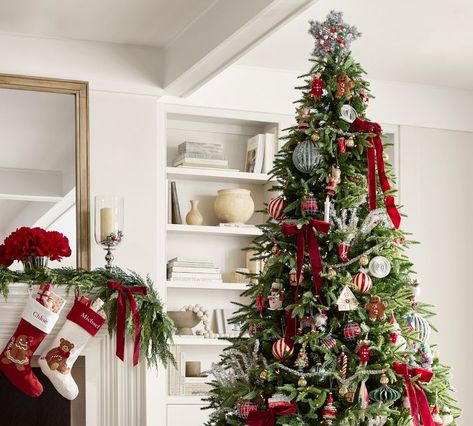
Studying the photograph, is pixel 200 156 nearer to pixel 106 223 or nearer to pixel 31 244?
pixel 106 223

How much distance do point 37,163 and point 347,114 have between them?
1.98 m

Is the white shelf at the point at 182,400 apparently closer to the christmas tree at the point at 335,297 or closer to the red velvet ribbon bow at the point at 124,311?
the red velvet ribbon bow at the point at 124,311

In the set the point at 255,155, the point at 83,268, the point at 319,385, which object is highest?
the point at 255,155

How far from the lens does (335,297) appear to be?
3.20 m

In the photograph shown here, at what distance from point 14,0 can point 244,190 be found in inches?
70.9

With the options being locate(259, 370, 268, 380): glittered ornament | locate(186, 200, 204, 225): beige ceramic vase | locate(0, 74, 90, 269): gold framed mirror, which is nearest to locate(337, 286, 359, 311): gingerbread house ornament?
locate(259, 370, 268, 380): glittered ornament

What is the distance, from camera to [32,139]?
15.5ft

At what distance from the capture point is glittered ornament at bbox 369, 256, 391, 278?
3227mm

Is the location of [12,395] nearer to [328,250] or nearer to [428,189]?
[328,250]

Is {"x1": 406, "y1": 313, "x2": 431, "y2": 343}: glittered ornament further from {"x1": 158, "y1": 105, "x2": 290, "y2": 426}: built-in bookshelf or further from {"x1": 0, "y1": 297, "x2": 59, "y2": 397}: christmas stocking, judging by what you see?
{"x1": 158, "y1": 105, "x2": 290, "y2": 426}: built-in bookshelf

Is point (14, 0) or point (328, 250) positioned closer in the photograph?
point (328, 250)

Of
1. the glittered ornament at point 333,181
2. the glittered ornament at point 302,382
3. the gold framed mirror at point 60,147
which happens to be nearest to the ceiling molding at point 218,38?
the gold framed mirror at point 60,147

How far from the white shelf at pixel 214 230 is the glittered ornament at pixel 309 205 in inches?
81.4

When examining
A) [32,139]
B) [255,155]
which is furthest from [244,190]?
[32,139]
